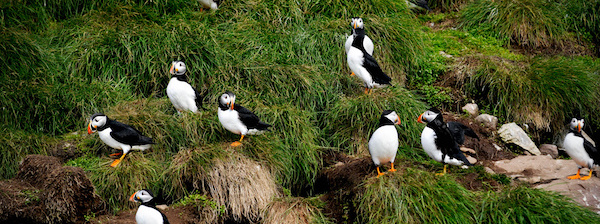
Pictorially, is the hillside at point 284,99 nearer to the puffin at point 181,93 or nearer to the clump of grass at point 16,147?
the clump of grass at point 16,147

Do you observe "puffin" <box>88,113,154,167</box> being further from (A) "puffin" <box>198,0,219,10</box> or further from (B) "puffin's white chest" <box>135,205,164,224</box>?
(A) "puffin" <box>198,0,219,10</box>

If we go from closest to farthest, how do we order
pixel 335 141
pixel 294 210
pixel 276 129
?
pixel 294 210
pixel 276 129
pixel 335 141

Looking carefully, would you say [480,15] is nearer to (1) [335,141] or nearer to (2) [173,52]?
(1) [335,141]

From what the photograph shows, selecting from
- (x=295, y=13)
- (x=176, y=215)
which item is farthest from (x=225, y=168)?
(x=295, y=13)

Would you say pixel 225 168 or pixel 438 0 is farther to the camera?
pixel 438 0

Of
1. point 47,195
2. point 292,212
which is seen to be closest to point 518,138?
point 292,212

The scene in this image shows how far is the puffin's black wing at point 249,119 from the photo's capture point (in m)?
5.59

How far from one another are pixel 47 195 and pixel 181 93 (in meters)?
1.67

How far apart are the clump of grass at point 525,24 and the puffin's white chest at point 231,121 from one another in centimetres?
452

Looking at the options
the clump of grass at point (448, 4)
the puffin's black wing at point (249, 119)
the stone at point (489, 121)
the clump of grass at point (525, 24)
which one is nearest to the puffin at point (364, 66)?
the stone at point (489, 121)

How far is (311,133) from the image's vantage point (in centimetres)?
628

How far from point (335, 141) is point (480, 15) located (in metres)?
3.56

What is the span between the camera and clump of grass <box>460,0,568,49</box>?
27.9ft

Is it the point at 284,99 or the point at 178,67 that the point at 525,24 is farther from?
the point at 178,67
